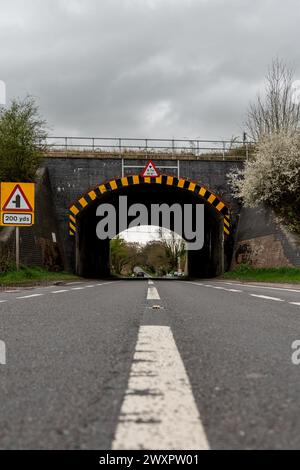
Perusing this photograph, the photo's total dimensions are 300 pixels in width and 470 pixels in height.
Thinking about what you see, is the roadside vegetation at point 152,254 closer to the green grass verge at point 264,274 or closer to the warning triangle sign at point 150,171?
the warning triangle sign at point 150,171

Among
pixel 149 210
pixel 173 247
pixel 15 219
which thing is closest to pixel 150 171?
pixel 15 219

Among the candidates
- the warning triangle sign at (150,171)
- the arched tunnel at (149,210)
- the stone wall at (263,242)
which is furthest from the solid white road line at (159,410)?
the arched tunnel at (149,210)

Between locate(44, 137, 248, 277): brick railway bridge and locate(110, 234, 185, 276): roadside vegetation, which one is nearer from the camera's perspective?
locate(44, 137, 248, 277): brick railway bridge

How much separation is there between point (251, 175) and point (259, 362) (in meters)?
23.8

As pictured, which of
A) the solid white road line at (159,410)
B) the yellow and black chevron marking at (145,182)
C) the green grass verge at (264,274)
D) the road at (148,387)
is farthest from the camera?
the yellow and black chevron marking at (145,182)

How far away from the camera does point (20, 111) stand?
27.1 m

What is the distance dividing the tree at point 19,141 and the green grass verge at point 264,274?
1290 cm

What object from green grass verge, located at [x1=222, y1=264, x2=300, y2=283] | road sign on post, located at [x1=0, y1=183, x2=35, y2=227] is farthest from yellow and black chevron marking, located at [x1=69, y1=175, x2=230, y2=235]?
road sign on post, located at [x1=0, y1=183, x2=35, y2=227]

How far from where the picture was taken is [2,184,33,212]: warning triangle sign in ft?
60.6

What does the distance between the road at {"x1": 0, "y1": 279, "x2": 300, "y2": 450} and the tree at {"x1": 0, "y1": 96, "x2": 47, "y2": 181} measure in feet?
74.5

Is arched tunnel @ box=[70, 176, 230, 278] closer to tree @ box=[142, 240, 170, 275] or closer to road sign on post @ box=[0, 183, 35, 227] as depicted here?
road sign on post @ box=[0, 183, 35, 227]

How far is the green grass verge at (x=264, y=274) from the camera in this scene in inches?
883

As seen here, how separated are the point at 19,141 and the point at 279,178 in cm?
1347
